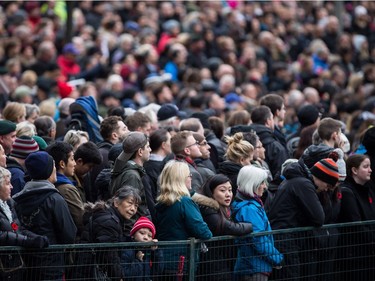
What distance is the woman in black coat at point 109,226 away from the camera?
30.1 feet

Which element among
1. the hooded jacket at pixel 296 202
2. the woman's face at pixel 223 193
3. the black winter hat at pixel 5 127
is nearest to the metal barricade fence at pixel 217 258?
the hooded jacket at pixel 296 202

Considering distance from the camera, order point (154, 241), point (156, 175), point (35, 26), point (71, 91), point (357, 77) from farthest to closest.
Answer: point (35, 26) → point (357, 77) → point (71, 91) → point (156, 175) → point (154, 241)

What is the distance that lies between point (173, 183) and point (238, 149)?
146 cm

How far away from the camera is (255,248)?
10.1 metres

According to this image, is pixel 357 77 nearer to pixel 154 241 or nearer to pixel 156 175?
pixel 156 175

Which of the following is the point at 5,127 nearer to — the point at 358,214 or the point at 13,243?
the point at 13,243

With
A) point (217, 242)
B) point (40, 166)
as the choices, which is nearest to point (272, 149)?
point (217, 242)

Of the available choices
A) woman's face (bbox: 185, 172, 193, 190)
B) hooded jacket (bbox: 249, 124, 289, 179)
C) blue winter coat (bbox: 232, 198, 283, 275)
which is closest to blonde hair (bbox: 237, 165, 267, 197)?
blue winter coat (bbox: 232, 198, 283, 275)

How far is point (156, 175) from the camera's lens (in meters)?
11.4

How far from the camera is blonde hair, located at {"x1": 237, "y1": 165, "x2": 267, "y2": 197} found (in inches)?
407

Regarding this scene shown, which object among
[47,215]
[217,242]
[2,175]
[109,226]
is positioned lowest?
[217,242]

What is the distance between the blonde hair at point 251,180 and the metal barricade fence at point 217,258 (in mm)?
508

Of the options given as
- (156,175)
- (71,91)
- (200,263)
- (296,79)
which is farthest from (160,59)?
(200,263)

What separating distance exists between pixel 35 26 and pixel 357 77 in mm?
7580
